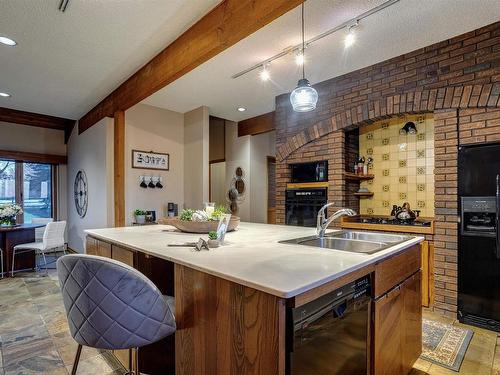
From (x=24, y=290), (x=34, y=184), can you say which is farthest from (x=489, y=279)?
(x=34, y=184)

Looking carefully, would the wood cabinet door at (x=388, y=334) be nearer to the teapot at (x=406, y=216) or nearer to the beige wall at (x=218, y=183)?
the teapot at (x=406, y=216)

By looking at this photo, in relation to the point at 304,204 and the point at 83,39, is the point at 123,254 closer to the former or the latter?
the point at 83,39

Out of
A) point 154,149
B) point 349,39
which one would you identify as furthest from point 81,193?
point 349,39

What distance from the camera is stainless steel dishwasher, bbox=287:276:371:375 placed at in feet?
3.34

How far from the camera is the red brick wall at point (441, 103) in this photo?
2668 millimetres

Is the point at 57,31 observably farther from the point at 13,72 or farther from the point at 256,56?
the point at 256,56

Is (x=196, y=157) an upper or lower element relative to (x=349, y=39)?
lower

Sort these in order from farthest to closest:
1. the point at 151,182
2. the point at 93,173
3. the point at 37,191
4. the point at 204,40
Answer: the point at 37,191
the point at 93,173
the point at 151,182
the point at 204,40

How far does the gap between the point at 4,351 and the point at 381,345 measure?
2.73m

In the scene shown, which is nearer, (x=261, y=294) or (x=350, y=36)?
Answer: (x=261, y=294)

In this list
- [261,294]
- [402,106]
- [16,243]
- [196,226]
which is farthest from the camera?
[16,243]

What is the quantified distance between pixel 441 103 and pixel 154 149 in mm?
4172

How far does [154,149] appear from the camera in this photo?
507 cm

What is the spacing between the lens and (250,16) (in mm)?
2078
